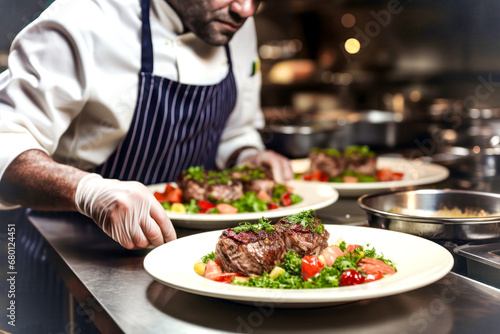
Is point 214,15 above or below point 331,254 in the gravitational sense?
above

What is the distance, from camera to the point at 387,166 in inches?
104

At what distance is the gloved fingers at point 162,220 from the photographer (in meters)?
1.36

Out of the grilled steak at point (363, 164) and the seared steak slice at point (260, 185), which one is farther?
the grilled steak at point (363, 164)

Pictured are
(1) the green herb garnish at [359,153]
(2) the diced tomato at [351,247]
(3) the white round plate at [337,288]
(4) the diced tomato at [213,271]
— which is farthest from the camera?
(1) the green herb garnish at [359,153]

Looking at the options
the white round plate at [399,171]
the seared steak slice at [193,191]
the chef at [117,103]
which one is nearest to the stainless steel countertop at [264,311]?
the chef at [117,103]

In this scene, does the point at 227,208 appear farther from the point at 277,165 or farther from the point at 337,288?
the point at 337,288

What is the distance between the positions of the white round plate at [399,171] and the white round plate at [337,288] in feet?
2.28

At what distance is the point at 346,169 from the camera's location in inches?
96.7

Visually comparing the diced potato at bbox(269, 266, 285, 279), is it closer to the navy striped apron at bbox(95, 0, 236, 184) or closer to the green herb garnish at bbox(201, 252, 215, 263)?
the green herb garnish at bbox(201, 252, 215, 263)

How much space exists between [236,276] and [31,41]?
4.01ft

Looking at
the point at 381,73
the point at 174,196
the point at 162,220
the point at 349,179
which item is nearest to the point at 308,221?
the point at 162,220

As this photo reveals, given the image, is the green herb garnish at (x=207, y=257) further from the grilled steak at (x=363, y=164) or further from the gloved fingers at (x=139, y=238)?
the grilled steak at (x=363, y=164)

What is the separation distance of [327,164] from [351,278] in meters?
1.40

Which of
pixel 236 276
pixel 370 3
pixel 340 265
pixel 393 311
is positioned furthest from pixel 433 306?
pixel 370 3
